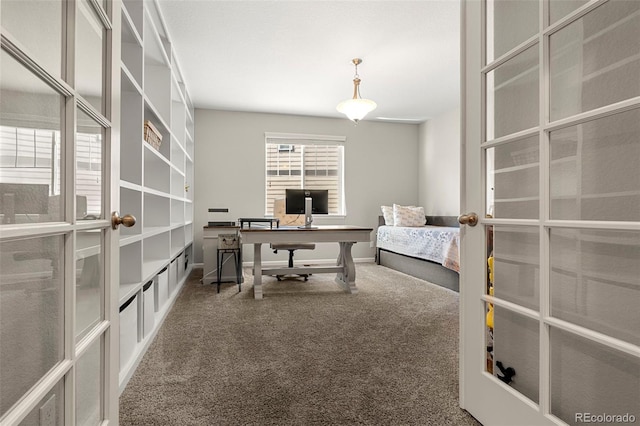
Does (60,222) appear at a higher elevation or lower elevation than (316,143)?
lower

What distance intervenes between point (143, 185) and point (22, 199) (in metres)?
A: 1.67

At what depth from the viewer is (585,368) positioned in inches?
35.9

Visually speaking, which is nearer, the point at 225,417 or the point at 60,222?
the point at 60,222

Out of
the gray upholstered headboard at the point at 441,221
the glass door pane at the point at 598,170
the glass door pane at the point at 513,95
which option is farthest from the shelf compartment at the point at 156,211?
the gray upholstered headboard at the point at 441,221

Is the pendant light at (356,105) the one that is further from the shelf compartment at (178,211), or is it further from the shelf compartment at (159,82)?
the shelf compartment at (178,211)

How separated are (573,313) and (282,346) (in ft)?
5.13

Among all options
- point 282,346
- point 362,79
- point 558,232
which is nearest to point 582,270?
point 558,232

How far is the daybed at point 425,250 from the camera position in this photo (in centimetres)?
360

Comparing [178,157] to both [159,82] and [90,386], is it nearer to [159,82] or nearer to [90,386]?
[159,82]

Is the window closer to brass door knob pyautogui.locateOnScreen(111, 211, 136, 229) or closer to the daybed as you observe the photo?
the daybed

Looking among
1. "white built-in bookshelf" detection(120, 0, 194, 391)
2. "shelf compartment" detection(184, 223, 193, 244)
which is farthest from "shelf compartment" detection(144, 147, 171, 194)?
"shelf compartment" detection(184, 223, 193, 244)

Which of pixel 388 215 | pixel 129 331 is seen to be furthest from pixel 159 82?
pixel 388 215

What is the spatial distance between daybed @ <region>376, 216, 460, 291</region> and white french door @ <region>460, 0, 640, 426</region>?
7.77ft

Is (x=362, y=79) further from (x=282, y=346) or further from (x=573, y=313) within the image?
(x=573, y=313)
